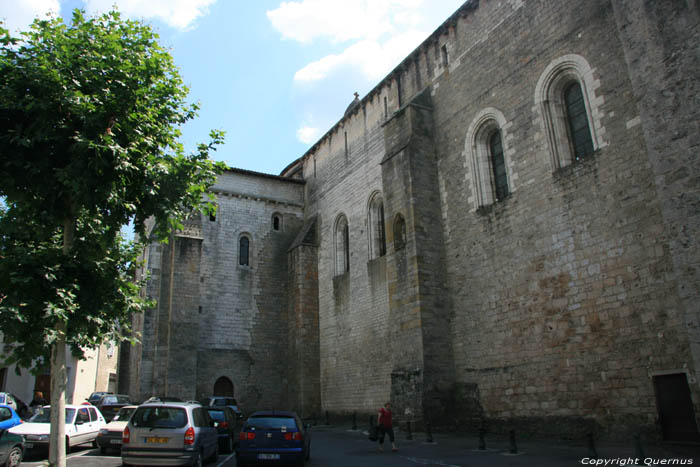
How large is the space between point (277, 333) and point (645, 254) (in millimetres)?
17932

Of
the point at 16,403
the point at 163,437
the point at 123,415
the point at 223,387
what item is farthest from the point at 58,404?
the point at 223,387

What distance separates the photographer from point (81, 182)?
29.3 feet

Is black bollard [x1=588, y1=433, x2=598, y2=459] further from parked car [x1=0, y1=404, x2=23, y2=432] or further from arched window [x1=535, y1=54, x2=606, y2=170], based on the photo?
parked car [x1=0, y1=404, x2=23, y2=432]

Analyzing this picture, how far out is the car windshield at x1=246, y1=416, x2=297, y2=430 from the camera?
1016cm

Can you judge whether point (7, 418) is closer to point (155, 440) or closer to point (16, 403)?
point (155, 440)

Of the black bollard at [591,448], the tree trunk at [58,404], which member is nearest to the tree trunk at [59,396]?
the tree trunk at [58,404]

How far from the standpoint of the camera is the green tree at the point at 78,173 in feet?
29.0

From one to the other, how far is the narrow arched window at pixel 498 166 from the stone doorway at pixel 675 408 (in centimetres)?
671

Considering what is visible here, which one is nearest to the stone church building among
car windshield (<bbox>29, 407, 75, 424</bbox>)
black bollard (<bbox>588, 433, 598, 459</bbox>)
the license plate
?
black bollard (<bbox>588, 433, 598, 459</bbox>)

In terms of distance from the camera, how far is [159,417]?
9.42 metres

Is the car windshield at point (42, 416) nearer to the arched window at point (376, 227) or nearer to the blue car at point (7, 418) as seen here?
the blue car at point (7, 418)

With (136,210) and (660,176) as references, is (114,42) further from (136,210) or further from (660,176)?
(660,176)

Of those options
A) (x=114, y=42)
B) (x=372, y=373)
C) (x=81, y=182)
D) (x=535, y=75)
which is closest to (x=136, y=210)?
(x=81, y=182)

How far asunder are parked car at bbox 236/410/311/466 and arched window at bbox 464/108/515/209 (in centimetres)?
910
